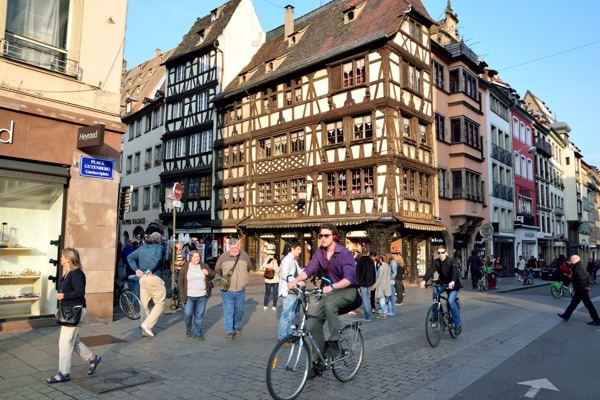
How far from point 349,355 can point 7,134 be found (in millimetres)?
7361

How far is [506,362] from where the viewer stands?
7.27 m

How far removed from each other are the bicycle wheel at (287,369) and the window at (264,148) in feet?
80.1

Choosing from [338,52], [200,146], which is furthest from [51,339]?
[200,146]

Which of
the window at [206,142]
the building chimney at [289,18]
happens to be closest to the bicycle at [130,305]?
the window at [206,142]

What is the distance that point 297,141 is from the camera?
27.4 metres

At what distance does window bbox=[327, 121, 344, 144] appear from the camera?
82.6 ft

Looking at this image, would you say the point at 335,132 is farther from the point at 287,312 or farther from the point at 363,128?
the point at 287,312

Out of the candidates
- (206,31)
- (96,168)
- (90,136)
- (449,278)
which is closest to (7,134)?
(90,136)

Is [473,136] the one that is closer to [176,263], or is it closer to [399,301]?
[399,301]

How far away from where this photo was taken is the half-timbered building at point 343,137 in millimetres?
23391

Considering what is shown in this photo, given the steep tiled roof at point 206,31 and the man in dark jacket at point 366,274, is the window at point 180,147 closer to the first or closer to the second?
the steep tiled roof at point 206,31

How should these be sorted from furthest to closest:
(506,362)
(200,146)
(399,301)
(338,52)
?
(200,146) < (338,52) < (399,301) < (506,362)

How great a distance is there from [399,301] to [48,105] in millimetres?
11388

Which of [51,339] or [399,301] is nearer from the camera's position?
[51,339]
